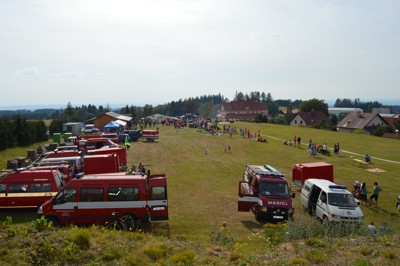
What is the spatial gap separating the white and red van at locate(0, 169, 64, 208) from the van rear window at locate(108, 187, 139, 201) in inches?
167

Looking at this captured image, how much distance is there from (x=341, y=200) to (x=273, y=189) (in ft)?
10.2

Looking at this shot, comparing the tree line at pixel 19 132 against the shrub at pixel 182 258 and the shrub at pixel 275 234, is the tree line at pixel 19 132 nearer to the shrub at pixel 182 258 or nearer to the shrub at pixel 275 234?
the shrub at pixel 275 234

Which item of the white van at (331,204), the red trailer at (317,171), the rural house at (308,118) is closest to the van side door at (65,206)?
the white van at (331,204)

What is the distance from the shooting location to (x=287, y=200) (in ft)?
54.6

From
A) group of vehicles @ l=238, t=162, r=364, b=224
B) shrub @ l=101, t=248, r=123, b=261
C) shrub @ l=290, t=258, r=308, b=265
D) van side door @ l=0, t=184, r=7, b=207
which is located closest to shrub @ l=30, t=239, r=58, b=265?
shrub @ l=101, t=248, r=123, b=261

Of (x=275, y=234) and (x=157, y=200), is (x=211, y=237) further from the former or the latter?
(x=157, y=200)

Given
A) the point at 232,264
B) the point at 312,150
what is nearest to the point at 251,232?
the point at 232,264

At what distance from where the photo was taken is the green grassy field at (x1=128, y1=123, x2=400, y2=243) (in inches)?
677

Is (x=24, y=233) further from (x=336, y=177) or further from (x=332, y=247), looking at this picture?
(x=336, y=177)

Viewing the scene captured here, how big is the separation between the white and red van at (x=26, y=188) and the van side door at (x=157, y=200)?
559 centimetres

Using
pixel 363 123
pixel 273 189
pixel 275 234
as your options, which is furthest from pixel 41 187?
pixel 363 123

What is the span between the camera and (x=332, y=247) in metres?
10.2

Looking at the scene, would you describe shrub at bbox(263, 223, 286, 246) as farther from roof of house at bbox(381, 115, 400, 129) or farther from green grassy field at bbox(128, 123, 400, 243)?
roof of house at bbox(381, 115, 400, 129)

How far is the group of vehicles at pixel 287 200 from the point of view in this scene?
15609 mm
